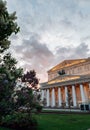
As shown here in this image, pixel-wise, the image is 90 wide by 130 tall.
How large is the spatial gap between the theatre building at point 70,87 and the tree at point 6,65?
5064 cm

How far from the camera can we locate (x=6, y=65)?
10898mm

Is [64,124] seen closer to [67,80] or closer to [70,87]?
[67,80]

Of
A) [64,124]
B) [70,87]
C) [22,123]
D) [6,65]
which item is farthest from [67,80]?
[6,65]

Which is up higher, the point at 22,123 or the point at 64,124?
the point at 22,123

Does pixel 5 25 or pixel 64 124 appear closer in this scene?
pixel 5 25

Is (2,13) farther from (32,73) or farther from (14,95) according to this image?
(32,73)

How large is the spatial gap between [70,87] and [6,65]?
61.8 metres

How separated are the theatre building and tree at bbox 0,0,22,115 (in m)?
50.6

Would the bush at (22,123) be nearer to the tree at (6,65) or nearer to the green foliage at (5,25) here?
the tree at (6,65)

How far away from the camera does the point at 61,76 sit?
74750mm

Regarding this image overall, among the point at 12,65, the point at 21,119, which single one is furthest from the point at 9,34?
the point at 21,119

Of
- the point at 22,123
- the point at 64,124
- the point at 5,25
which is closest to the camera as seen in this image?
the point at 5,25

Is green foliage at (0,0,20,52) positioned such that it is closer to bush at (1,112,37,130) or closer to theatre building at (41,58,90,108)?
bush at (1,112,37,130)

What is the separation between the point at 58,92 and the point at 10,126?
2165 inches
